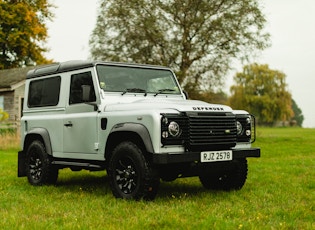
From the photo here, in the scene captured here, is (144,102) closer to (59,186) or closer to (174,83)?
(174,83)

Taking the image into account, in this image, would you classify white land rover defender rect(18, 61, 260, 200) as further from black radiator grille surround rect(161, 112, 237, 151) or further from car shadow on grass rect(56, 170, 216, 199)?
car shadow on grass rect(56, 170, 216, 199)

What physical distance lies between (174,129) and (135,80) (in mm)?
1913

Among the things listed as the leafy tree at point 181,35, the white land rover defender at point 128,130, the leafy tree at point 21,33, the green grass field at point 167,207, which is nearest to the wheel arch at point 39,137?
the white land rover defender at point 128,130

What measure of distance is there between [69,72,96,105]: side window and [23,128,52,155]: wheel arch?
86cm

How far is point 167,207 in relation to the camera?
21.0 feet

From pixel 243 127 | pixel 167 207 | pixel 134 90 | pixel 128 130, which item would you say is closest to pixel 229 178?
pixel 243 127

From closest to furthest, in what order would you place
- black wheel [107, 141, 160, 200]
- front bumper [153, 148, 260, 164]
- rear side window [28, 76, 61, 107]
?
front bumper [153, 148, 260, 164]
black wheel [107, 141, 160, 200]
rear side window [28, 76, 61, 107]

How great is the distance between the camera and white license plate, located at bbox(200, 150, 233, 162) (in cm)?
672

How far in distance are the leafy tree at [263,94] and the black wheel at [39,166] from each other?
5565 cm

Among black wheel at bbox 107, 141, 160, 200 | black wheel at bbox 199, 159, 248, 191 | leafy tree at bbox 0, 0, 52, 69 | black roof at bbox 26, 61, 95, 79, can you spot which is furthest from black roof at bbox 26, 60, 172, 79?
leafy tree at bbox 0, 0, 52, 69

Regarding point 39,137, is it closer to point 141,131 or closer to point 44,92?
point 44,92

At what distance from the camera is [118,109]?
7160mm

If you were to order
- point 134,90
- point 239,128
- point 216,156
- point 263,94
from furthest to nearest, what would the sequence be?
point 263,94 < point 134,90 < point 239,128 < point 216,156

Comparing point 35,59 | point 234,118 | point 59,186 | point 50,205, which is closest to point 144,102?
point 234,118
